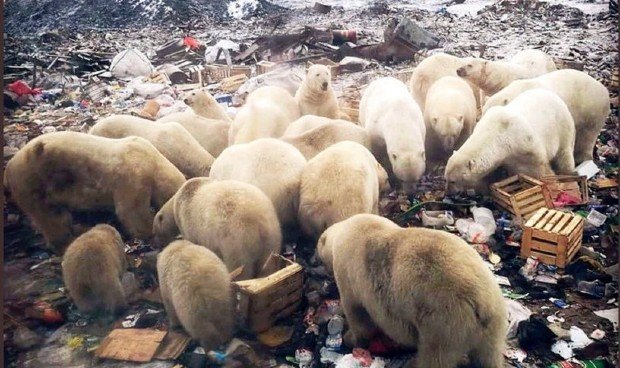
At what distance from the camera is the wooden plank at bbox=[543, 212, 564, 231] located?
4305mm

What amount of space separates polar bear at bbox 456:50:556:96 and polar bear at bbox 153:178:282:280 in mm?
3960

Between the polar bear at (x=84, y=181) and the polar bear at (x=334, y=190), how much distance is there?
1300 mm

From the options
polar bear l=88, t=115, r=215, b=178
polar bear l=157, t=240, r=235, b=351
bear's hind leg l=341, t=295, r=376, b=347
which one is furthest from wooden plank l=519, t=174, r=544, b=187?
polar bear l=88, t=115, r=215, b=178

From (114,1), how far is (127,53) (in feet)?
1.57

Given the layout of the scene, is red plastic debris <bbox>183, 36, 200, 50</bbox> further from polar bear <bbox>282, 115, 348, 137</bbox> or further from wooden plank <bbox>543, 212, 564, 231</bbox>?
wooden plank <bbox>543, 212, 564, 231</bbox>

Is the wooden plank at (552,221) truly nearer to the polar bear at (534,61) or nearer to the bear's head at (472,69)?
the polar bear at (534,61)

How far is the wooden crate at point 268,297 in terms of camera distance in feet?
12.1

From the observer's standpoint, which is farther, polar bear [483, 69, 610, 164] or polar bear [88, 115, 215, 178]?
polar bear [483, 69, 610, 164]

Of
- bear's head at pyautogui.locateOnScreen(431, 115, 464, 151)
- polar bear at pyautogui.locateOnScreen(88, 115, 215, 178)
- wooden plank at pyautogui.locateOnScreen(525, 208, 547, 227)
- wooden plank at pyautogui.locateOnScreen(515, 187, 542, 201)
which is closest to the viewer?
wooden plank at pyautogui.locateOnScreen(525, 208, 547, 227)

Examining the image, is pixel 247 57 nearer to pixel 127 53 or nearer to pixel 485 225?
pixel 127 53

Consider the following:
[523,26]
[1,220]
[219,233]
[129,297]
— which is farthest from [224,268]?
[523,26]

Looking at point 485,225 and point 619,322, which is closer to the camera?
point 619,322

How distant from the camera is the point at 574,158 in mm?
6238

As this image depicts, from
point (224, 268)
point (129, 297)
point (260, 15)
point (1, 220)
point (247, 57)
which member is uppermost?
point (260, 15)
